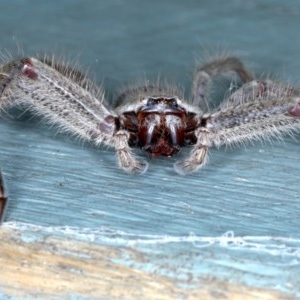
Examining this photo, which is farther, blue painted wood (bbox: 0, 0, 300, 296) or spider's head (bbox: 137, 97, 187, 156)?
spider's head (bbox: 137, 97, 187, 156)

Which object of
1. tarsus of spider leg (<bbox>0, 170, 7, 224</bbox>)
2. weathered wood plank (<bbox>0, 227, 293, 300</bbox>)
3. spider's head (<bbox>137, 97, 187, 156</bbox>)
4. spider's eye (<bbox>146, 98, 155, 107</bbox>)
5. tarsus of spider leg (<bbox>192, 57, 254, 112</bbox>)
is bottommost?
weathered wood plank (<bbox>0, 227, 293, 300</bbox>)

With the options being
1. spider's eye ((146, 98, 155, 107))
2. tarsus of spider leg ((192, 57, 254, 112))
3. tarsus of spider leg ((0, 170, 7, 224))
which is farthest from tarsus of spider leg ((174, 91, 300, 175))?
tarsus of spider leg ((0, 170, 7, 224))

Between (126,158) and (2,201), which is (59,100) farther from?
(2,201)

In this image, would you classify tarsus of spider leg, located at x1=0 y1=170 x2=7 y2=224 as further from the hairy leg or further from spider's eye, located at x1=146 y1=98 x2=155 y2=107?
spider's eye, located at x1=146 y1=98 x2=155 y2=107

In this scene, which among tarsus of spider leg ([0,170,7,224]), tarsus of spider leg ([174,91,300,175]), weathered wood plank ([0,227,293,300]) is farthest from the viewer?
tarsus of spider leg ([174,91,300,175])

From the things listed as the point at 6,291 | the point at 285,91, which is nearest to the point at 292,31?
the point at 285,91

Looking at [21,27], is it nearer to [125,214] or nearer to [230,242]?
[125,214]
